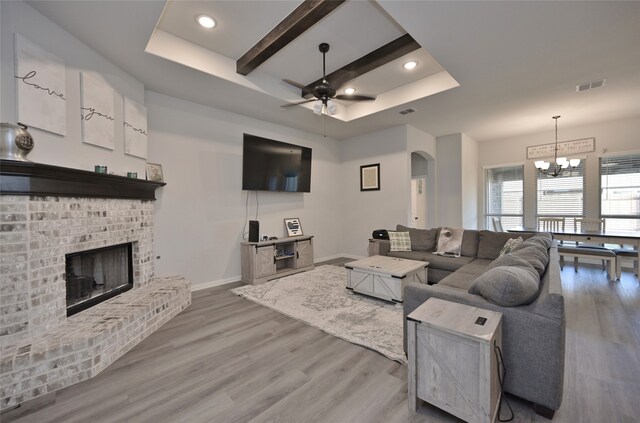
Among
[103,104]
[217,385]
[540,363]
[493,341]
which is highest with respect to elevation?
[103,104]

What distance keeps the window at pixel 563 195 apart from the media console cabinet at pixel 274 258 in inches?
216

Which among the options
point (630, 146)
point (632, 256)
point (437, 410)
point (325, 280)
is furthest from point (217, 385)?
point (630, 146)

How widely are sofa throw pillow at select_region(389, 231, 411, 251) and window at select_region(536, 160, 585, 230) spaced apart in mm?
A: 3943

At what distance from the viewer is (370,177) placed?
5.84 metres

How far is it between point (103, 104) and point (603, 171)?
27.7ft

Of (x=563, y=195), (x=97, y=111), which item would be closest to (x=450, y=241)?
(x=563, y=195)

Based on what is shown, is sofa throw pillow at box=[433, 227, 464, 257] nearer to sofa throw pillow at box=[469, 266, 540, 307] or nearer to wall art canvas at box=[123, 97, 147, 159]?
sofa throw pillow at box=[469, 266, 540, 307]

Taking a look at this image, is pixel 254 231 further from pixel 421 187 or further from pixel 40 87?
pixel 421 187

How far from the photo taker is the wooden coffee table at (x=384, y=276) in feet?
10.6

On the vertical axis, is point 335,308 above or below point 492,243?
below

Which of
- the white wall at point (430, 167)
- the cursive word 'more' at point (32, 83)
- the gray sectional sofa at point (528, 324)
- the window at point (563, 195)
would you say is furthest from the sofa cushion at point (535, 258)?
the window at point (563, 195)

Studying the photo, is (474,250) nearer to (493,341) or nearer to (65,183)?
(493,341)

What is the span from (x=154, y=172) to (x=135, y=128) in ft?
1.97

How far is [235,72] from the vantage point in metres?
3.42
